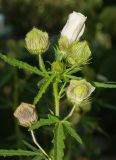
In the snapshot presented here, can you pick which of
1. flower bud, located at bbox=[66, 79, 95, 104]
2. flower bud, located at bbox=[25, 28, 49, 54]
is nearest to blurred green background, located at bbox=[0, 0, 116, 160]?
flower bud, located at bbox=[25, 28, 49, 54]

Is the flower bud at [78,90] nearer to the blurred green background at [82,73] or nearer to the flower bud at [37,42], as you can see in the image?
the flower bud at [37,42]

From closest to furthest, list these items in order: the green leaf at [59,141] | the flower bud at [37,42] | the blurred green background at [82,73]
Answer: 1. the green leaf at [59,141]
2. the flower bud at [37,42]
3. the blurred green background at [82,73]

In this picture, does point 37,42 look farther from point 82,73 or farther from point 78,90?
point 82,73

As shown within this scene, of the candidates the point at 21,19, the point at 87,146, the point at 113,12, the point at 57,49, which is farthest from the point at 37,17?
the point at 57,49

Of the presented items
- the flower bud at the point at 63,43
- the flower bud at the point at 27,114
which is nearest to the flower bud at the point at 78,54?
the flower bud at the point at 63,43

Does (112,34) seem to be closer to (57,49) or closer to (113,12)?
(113,12)

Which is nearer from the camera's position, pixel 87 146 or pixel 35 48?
pixel 35 48
